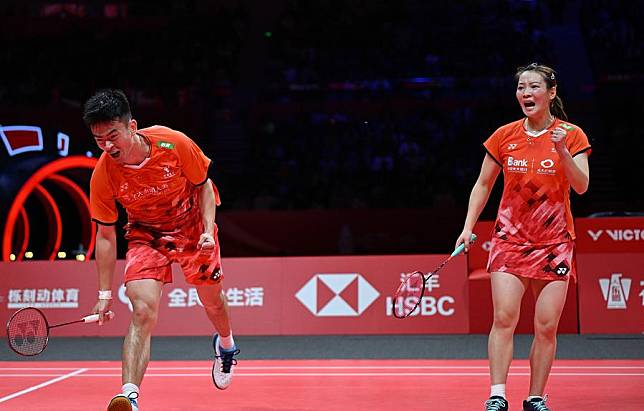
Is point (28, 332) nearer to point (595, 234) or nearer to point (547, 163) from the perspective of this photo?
point (547, 163)

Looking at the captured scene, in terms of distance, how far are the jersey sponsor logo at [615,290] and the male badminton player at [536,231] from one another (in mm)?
5660

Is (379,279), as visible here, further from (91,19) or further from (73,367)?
(91,19)

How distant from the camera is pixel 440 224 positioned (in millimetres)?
14180

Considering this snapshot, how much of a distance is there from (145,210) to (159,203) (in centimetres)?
8

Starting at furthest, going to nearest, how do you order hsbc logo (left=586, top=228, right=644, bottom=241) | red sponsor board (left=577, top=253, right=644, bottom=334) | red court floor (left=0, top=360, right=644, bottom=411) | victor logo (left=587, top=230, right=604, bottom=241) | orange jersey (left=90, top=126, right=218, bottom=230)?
victor logo (left=587, top=230, right=604, bottom=241)
hsbc logo (left=586, top=228, right=644, bottom=241)
red sponsor board (left=577, top=253, right=644, bottom=334)
red court floor (left=0, top=360, right=644, bottom=411)
orange jersey (left=90, top=126, right=218, bottom=230)

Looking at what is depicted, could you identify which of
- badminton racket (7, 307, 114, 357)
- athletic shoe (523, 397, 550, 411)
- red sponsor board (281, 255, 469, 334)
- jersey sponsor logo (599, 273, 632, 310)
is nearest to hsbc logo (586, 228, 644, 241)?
jersey sponsor logo (599, 273, 632, 310)

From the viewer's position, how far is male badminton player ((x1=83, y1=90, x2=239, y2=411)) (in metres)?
4.44

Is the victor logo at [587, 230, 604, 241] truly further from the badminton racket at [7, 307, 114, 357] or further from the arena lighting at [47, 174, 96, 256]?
the arena lighting at [47, 174, 96, 256]

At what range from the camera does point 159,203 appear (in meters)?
4.82

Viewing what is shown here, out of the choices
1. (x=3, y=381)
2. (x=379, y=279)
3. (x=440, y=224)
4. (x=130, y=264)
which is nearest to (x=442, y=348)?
(x=379, y=279)

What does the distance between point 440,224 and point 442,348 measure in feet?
18.7

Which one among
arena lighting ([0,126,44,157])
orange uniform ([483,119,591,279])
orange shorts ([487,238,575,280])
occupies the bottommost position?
orange shorts ([487,238,575,280])

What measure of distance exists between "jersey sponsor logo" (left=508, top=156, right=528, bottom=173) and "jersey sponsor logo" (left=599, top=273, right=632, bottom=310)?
5.86m

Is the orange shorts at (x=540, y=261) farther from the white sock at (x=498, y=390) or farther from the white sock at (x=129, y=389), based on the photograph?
the white sock at (x=129, y=389)
